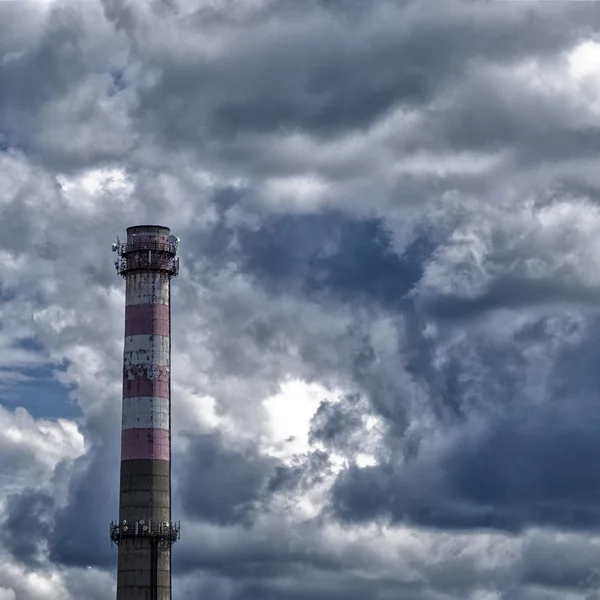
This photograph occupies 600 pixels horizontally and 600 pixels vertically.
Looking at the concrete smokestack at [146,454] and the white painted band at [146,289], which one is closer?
the concrete smokestack at [146,454]

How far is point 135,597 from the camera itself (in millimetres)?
191875

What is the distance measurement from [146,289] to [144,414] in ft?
36.8

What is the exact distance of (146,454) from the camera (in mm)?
192500

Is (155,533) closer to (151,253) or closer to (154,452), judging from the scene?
(154,452)

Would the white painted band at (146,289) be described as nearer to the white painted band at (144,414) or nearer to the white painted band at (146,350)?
the white painted band at (146,350)

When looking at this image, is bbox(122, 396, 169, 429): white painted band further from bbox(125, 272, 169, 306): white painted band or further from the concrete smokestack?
bbox(125, 272, 169, 306): white painted band

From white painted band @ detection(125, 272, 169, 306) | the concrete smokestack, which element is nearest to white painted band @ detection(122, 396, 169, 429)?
the concrete smokestack

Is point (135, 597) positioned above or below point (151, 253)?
below

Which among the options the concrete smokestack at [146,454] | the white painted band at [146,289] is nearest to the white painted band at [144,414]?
the concrete smokestack at [146,454]

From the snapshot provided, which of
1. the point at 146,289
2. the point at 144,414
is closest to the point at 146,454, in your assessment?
the point at 144,414

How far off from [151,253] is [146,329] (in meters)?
6.91

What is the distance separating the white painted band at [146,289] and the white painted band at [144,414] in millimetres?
8832

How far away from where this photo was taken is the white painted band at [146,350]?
639 feet

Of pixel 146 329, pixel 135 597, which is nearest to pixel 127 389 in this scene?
pixel 146 329
